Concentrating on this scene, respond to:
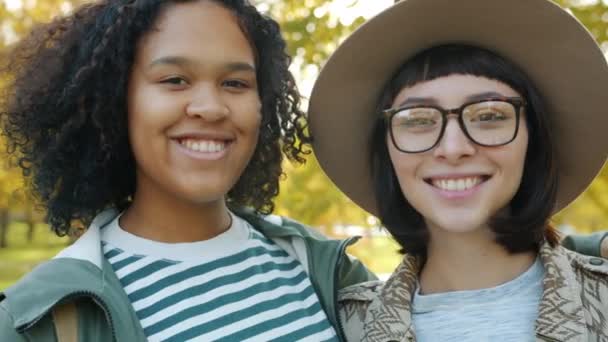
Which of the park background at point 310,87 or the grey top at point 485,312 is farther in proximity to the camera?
the park background at point 310,87

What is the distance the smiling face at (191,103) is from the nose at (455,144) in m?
0.60

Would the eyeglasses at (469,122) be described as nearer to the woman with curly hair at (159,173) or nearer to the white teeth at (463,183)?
the white teeth at (463,183)

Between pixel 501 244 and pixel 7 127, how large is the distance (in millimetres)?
1665

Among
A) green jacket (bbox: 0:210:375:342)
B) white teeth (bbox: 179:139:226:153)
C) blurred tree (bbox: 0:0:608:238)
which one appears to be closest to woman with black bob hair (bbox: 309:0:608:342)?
white teeth (bbox: 179:139:226:153)

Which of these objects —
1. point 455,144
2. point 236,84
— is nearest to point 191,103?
point 236,84

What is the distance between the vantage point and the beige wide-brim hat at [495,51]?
2.10m

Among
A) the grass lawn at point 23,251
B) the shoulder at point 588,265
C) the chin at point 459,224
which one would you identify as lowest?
the grass lawn at point 23,251

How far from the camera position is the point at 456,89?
206 cm

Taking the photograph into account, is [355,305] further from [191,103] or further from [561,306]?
[191,103]

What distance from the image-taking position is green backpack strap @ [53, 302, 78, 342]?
1.81 meters

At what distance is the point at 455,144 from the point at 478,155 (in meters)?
0.08

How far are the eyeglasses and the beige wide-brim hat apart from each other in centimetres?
19

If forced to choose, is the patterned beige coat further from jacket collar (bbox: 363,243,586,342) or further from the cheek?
the cheek

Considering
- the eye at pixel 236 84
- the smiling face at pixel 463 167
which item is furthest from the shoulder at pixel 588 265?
the eye at pixel 236 84
